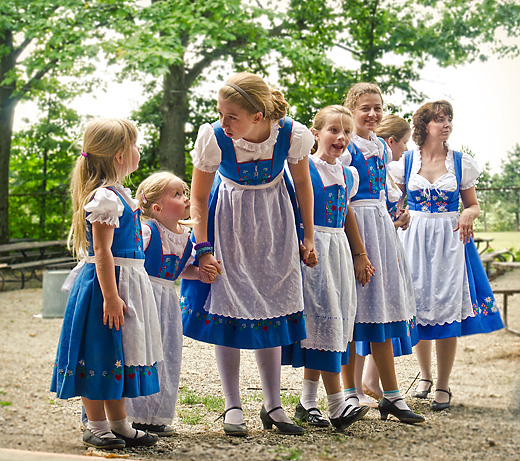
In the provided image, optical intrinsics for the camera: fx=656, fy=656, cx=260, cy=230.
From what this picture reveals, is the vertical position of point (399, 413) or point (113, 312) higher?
point (113, 312)

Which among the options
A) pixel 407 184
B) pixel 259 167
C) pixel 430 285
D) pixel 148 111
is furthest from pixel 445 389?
pixel 148 111

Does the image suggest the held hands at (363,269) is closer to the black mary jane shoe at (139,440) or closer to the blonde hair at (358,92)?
the blonde hair at (358,92)

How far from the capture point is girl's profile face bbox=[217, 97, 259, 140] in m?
2.17

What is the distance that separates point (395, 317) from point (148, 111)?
765 centimetres

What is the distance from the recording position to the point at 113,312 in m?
2.06

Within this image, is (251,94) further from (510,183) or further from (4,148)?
(4,148)

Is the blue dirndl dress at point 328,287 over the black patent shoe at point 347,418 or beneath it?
over

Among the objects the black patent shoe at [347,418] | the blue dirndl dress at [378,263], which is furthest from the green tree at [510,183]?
the black patent shoe at [347,418]

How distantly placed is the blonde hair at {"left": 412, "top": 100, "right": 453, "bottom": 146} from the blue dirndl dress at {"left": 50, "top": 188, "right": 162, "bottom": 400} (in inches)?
62.6

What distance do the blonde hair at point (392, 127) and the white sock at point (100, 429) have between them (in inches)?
71.5

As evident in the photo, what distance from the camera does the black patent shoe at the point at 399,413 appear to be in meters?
2.50

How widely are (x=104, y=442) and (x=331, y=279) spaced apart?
97 cm

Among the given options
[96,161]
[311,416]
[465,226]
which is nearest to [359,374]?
[311,416]

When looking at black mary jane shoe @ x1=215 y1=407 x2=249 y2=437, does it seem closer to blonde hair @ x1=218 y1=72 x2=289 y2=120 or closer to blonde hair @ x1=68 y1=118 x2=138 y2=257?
blonde hair @ x1=68 y1=118 x2=138 y2=257
